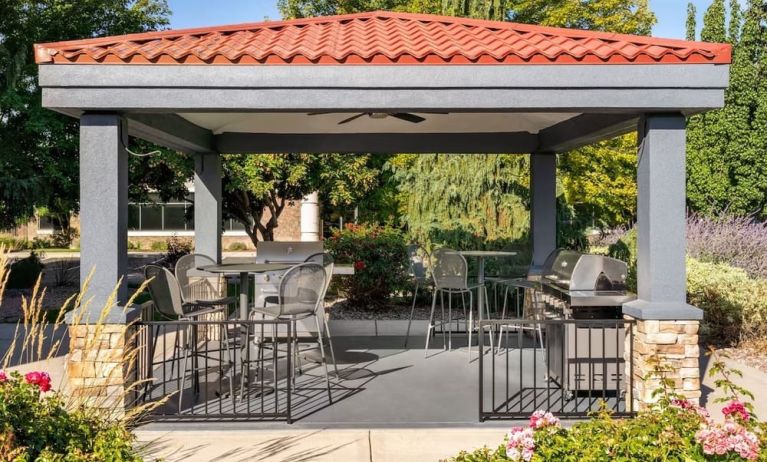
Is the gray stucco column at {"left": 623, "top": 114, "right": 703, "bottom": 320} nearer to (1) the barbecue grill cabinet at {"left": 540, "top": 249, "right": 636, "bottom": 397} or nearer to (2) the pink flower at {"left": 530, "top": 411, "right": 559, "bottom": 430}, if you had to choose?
(1) the barbecue grill cabinet at {"left": 540, "top": 249, "right": 636, "bottom": 397}

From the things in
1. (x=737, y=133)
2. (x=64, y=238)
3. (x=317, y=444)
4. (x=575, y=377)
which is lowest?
(x=317, y=444)

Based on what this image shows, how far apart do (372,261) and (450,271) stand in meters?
2.79

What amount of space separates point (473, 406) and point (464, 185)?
20.1ft

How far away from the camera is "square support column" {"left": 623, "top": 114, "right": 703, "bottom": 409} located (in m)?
4.60

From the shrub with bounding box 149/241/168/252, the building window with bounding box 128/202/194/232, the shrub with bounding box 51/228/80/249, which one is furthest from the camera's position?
the shrub with bounding box 51/228/80/249

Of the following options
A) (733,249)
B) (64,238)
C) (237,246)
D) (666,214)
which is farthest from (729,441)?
(64,238)

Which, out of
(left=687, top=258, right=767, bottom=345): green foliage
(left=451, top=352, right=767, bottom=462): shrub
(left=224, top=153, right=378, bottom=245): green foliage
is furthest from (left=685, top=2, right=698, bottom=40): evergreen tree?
(left=451, top=352, right=767, bottom=462): shrub

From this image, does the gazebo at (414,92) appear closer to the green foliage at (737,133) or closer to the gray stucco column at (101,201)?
the gray stucco column at (101,201)

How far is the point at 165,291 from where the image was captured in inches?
200

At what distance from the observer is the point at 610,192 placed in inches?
605

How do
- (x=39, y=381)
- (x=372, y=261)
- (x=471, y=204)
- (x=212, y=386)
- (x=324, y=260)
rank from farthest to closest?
(x=471, y=204), (x=372, y=261), (x=324, y=260), (x=212, y=386), (x=39, y=381)

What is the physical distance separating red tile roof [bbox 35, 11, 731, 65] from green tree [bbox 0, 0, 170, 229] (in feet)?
20.9

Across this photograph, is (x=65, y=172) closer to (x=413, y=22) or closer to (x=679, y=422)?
(x=413, y=22)

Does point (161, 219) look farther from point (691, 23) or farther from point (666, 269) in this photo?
point (666, 269)
